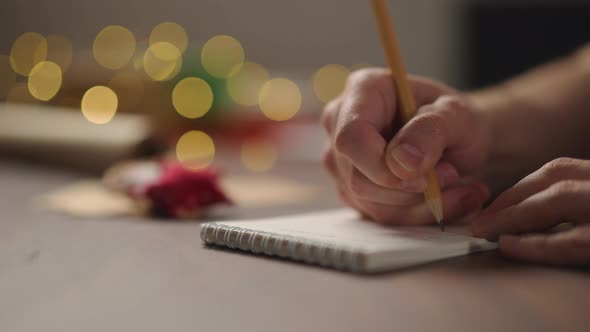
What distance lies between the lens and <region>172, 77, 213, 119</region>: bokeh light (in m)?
1.57

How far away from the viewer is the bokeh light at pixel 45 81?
1604 mm

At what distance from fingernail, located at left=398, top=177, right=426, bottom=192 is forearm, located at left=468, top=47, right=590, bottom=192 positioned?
0.66 ft

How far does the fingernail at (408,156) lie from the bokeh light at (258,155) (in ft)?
2.34

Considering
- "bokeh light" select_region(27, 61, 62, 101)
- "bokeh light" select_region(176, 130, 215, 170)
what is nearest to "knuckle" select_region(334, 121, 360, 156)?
"bokeh light" select_region(176, 130, 215, 170)

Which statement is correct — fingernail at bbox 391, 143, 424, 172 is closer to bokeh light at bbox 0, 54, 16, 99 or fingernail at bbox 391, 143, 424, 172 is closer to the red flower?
the red flower

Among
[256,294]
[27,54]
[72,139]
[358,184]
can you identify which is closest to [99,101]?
[72,139]

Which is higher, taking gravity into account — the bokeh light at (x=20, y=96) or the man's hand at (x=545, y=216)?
the man's hand at (x=545, y=216)

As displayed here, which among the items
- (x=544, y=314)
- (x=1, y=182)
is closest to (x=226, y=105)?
(x=1, y=182)

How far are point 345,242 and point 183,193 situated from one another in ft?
1.06

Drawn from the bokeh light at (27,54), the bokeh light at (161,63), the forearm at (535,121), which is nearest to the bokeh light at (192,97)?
the bokeh light at (161,63)

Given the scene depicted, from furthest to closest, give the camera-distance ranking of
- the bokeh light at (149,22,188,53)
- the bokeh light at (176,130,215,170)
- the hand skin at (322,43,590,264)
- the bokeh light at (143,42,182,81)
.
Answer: the bokeh light at (149,22,188,53), the bokeh light at (143,42,182,81), the bokeh light at (176,130,215,170), the hand skin at (322,43,590,264)

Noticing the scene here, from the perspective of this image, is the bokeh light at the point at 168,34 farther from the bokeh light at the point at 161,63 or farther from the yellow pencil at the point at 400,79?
the yellow pencil at the point at 400,79

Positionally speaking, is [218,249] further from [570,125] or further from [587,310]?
[570,125]

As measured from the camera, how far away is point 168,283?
1.57 ft
